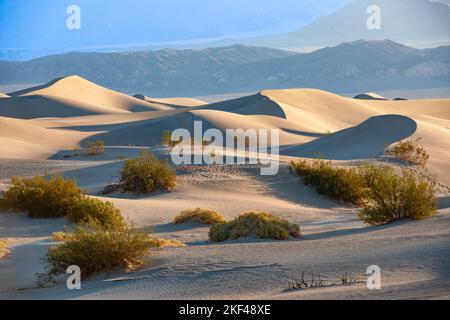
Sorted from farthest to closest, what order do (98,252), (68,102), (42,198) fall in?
1. (68,102)
2. (42,198)
3. (98,252)

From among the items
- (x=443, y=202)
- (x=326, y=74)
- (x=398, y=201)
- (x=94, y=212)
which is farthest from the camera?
(x=326, y=74)

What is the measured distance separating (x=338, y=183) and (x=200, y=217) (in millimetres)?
6108

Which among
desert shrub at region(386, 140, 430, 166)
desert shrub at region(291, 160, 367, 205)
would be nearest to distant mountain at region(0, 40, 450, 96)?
desert shrub at region(386, 140, 430, 166)

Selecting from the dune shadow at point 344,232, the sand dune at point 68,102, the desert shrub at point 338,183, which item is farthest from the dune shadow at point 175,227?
the sand dune at point 68,102

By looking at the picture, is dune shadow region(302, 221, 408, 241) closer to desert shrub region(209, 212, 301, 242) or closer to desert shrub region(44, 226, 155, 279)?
desert shrub region(209, 212, 301, 242)

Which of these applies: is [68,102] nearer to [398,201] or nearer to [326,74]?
[398,201]

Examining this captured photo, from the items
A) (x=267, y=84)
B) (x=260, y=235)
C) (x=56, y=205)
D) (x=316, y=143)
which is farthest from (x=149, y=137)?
(x=267, y=84)

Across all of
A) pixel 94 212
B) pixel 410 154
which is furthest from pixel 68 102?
pixel 94 212

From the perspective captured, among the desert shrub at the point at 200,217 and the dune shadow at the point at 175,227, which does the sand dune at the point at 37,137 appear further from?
the dune shadow at the point at 175,227

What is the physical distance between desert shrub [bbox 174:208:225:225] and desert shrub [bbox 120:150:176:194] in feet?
14.0

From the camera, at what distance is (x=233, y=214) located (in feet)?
59.8

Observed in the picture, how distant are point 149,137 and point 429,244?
140 feet

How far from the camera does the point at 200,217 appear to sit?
16453 millimetres

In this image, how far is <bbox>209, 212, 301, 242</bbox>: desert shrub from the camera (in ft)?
43.7
